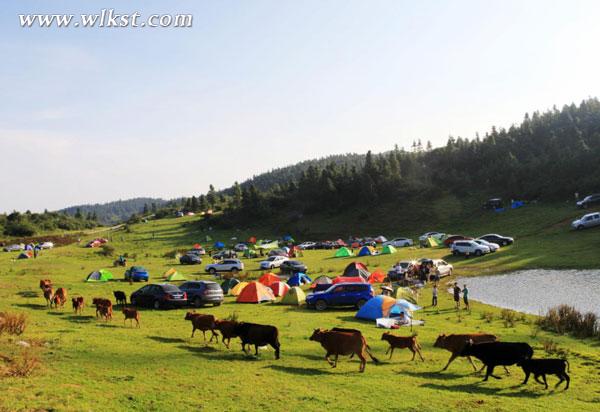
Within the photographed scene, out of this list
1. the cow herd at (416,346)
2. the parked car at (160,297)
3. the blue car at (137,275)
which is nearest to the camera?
the cow herd at (416,346)

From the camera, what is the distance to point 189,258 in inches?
2292

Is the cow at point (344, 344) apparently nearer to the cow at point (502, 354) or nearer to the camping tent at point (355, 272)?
the cow at point (502, 354)

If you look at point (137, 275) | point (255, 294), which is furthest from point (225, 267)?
point (255, 294)

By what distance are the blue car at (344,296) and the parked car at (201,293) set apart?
5785 mm

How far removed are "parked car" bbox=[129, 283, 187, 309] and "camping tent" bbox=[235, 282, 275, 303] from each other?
453 cm

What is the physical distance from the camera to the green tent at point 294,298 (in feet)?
99.6

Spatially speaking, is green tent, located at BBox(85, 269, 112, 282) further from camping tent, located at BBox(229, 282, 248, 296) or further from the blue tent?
the blue tent

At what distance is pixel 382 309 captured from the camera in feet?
81.4

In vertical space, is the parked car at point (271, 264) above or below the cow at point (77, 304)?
below

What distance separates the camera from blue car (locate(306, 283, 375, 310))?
28.5 metres

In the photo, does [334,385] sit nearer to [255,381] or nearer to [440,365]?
[255,381]

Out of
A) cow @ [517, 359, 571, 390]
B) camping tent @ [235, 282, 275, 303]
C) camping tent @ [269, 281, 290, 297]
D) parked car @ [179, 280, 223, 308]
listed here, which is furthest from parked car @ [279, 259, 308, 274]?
cow @ [517, 359, 571, 390]

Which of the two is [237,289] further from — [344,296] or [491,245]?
[491,245]

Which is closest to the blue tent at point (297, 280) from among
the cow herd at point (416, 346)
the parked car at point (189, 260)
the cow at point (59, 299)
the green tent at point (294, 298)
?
the green tent at point (294, 298)
